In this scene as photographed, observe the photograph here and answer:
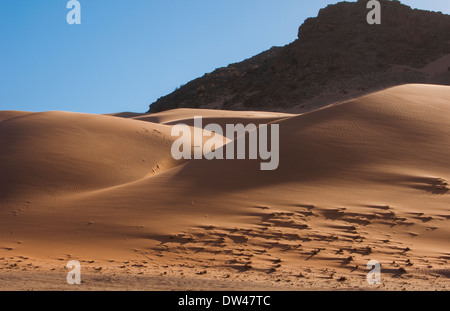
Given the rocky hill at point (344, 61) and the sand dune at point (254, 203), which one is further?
the rocky hill at point (344, 61)

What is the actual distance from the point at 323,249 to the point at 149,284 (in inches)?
113

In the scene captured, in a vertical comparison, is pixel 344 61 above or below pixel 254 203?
above

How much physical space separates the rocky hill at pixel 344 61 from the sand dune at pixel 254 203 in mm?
28996

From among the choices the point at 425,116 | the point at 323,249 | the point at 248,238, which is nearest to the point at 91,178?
the point at 248,238

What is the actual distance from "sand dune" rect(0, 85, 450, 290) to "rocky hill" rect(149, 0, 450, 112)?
29.0m

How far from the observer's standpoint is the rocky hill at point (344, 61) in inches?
1742

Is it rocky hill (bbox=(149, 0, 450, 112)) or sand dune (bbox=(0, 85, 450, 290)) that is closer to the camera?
sand dune (bbox=(0, 85, 450, 290))

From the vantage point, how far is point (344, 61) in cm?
4750

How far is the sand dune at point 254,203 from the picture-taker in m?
7.06

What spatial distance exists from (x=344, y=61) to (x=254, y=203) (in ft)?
133

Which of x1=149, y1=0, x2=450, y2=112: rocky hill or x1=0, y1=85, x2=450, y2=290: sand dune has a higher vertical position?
x1=149, y1=0, x2=450, y2=112: rocky hill

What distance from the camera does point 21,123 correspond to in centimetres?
1659

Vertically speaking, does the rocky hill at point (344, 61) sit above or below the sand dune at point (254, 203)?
above

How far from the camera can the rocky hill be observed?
44250mm
